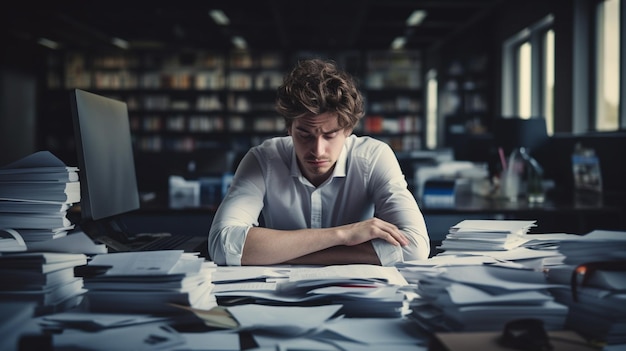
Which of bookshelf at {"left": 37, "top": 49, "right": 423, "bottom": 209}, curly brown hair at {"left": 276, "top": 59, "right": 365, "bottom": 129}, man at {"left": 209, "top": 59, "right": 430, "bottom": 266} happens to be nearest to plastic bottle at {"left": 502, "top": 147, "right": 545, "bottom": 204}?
man at {"left": 209, "top": 59, "right": 430, "bottom": 266}

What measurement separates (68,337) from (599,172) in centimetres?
318

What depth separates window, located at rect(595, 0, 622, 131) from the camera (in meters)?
5.28

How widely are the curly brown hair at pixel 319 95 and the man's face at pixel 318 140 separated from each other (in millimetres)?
20

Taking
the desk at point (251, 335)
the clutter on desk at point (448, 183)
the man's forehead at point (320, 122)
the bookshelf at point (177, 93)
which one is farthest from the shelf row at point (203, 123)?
the desk at point (251, 335)

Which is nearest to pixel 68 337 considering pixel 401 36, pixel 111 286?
pixel 111 286

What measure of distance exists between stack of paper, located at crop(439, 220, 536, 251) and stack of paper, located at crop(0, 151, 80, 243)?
88cm

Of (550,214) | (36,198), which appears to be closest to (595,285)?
(36,198)

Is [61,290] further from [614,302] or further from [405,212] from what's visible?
[405,212]

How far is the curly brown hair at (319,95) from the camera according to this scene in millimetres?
1713

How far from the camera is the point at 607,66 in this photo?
5586 mm

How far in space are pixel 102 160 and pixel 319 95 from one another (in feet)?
2.16

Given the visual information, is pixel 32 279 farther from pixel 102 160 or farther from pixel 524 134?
pixel 524 134

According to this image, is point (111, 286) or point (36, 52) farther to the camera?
point (36, 52)

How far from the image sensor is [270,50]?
9.28m
